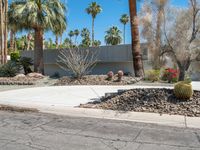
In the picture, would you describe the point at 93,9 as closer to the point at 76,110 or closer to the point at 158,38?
the point at 158,38

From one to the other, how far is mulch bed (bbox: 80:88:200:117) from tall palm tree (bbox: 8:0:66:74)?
13075 mm

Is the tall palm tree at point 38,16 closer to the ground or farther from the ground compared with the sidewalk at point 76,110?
farther from the ground

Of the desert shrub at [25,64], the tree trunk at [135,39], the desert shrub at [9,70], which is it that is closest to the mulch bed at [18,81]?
the desert shrub at [9,70]

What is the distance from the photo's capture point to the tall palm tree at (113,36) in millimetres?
65500

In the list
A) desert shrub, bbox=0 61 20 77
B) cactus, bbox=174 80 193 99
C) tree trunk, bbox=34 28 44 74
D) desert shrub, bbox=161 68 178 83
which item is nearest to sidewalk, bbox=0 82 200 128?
cactus, bbox=174 80 193 99

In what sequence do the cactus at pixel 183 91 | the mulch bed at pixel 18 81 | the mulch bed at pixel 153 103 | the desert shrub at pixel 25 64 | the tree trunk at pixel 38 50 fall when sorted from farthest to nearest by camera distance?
1. the desert shrub at pixel 25 64
2. the tree trunk at pixel 38 50
3. the mulch bed at pixel 18 81
4. the cactus at pixel 183 91
5. the mulch bed at pixel 153 103

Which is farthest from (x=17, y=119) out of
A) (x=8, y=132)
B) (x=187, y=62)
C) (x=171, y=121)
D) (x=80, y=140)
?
(x=187, y=62)

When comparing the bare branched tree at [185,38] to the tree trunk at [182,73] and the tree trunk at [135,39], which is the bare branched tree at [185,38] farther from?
the tree trunk at [135,39]

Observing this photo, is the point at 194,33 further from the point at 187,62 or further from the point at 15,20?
the point at 15,20

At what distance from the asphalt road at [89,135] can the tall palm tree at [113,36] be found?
58728 mm

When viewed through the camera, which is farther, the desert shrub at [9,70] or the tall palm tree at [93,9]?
the tall palm tree at [93,9]

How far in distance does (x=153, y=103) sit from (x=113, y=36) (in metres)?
58.7

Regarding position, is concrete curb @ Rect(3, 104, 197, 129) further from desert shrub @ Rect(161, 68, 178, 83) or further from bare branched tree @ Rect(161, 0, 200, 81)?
desert shrub @ Rect(161, 68, 178, 83)

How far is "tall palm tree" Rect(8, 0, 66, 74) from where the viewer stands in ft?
67.3
